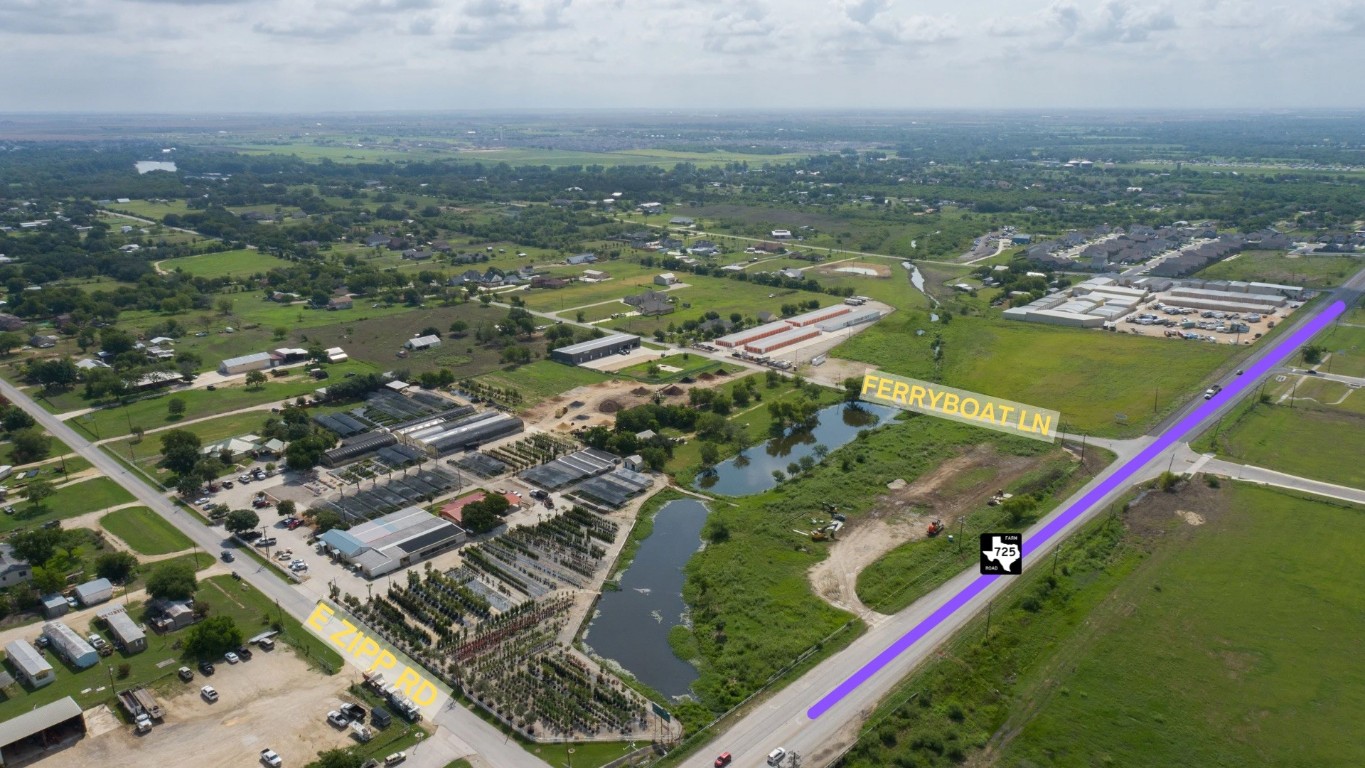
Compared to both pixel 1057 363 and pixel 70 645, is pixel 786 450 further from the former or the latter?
pixel 70 645

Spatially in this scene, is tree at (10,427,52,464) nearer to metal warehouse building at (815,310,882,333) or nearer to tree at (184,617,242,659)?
tree at (184,617,242,659)

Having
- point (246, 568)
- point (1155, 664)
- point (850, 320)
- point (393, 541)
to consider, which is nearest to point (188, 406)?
point (246, 568)

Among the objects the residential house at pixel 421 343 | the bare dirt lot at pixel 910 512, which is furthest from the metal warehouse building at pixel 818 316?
the residential house at pixel 421 343

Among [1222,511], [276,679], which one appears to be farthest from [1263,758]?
[276,679]

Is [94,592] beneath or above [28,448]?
beneath

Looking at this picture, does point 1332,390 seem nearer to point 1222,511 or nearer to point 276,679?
point 1222,511

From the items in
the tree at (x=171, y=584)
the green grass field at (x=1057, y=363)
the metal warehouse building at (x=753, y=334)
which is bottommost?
the tree at (x=171, y=584)

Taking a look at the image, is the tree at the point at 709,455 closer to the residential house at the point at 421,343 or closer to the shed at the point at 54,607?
the shed at the point at 54,607

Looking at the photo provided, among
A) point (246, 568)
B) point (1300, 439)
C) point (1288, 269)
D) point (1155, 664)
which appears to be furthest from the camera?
point (1288, 269)
